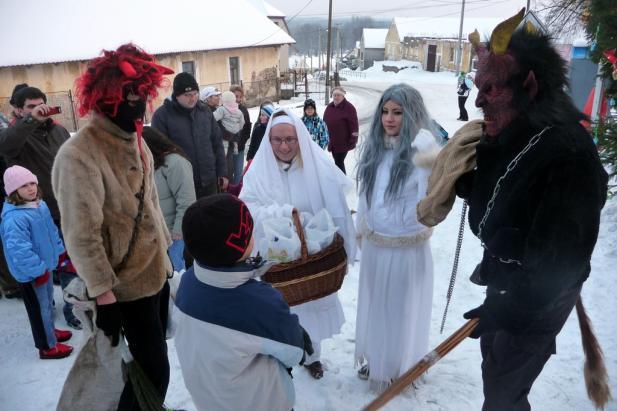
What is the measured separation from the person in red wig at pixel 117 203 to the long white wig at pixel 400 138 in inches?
53.0

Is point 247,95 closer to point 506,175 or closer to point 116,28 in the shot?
point 116,28

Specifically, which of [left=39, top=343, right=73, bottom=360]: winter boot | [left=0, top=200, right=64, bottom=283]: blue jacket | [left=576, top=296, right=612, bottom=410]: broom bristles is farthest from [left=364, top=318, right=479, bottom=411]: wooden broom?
[left=0, top=200, right=64, bottom=283]: blue jacket

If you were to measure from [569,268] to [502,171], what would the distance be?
1.46 ft

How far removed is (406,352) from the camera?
3062 mm

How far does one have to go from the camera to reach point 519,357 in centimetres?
198

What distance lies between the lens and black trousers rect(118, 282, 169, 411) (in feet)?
8.16

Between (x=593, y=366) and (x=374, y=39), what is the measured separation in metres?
71.8

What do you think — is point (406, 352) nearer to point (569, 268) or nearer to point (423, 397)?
point (423, 397)

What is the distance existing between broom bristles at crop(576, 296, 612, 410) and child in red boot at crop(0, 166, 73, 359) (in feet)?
11.7

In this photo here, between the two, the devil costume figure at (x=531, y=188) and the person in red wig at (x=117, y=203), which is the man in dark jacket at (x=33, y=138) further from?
the devil costume figure at (x=531, y=188)

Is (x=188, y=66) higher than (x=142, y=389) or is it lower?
higher

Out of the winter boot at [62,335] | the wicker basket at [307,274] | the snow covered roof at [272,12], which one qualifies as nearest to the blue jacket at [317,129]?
the winter boot at [62,335]

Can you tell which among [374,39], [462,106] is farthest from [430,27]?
[462,106]

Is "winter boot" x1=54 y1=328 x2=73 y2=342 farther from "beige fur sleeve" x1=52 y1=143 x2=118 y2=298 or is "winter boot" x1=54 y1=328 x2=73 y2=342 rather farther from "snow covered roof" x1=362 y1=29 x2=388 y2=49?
"snow covered roof" x1=362 y1=29 x2=388 y2=49
